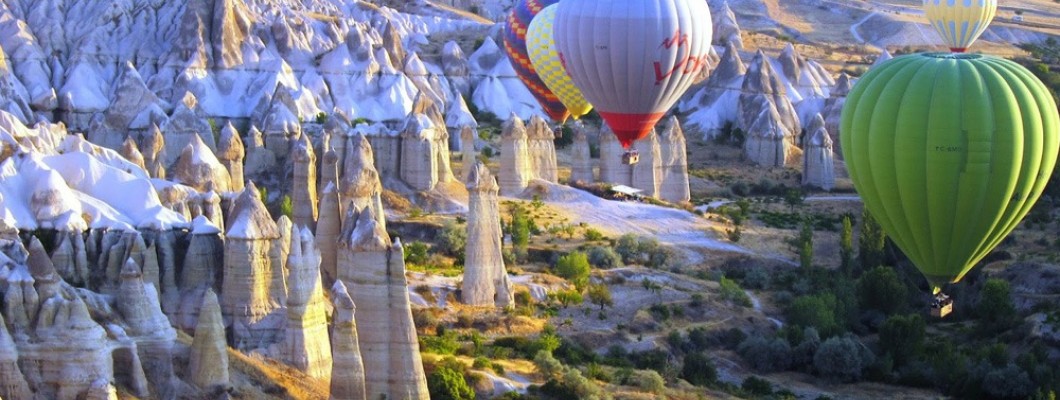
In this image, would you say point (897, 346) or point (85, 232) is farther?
point (897, 346)

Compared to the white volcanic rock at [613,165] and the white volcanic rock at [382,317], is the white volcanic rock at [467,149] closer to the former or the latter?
the white volcanic rock at [613,165]

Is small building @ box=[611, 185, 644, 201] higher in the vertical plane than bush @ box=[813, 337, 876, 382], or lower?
higher

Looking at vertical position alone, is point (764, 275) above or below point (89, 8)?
below

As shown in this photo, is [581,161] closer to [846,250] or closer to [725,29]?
[846,250]

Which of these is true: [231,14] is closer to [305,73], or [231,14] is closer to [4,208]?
[305,73]

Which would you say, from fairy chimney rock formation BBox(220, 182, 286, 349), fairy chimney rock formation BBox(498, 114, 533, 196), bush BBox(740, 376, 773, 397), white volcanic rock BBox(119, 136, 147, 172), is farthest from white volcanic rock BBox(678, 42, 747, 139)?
fairy chimney rock formation BBox(220, 182, 286, 349)

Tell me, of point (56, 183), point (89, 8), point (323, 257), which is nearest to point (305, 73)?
point (89, 8)

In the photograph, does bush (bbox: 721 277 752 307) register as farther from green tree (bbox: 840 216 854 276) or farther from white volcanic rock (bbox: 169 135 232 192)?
white volcanic rock (bbox: 169 135 232 192)
